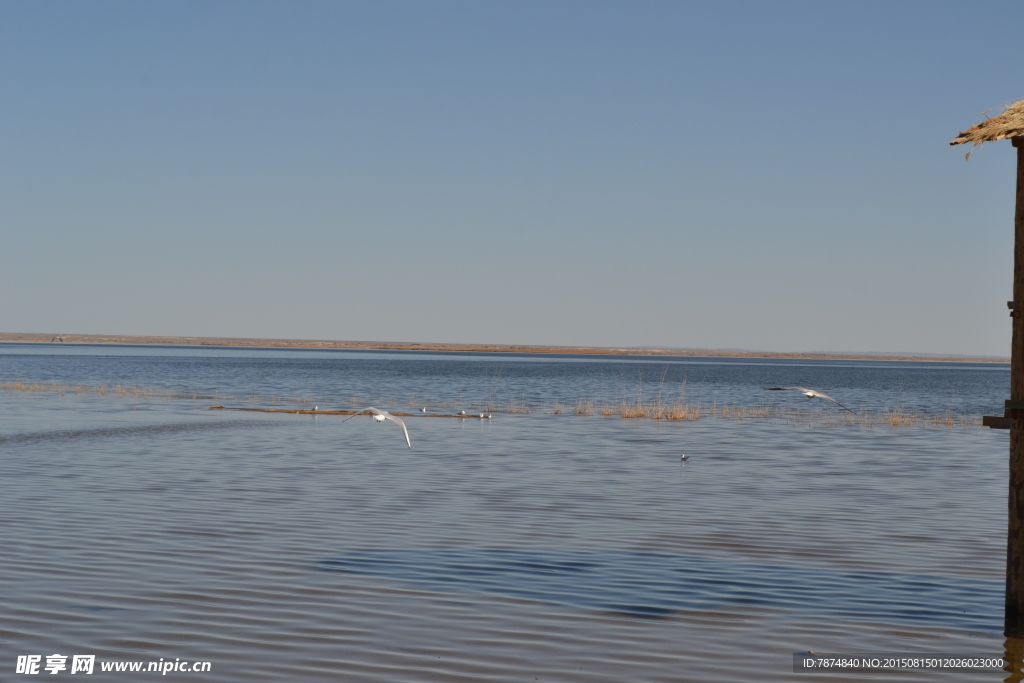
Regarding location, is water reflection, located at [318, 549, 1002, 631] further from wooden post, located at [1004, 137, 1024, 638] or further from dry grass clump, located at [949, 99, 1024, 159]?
dry grass clump, located at [949, 99, 1024, 159]

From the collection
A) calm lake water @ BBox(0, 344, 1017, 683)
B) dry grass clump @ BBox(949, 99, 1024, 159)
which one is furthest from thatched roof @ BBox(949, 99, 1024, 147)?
Result: calm lake water @ BBox(0, 344, 1017, 683)

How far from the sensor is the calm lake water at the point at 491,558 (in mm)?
8000

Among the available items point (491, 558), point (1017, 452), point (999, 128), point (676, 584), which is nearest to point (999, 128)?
point (999, 128)

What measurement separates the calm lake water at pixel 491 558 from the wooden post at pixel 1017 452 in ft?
1.02

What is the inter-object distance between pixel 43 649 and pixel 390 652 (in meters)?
2.61

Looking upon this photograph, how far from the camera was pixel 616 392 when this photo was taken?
59.0m

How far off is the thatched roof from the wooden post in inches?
5.2

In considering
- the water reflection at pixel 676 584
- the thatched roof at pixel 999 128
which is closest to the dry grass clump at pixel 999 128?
the thatched roof at pixel 999 128

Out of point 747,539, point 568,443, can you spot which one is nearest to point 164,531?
point 747,539

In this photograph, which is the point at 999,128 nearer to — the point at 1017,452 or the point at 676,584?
the point at 1017,452

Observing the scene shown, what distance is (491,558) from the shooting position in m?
11.5

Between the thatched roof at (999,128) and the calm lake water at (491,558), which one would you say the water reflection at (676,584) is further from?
the thatched roof at (999,128)

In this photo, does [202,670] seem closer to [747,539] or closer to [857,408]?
[747,539]

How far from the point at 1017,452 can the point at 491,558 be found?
18.1ft
